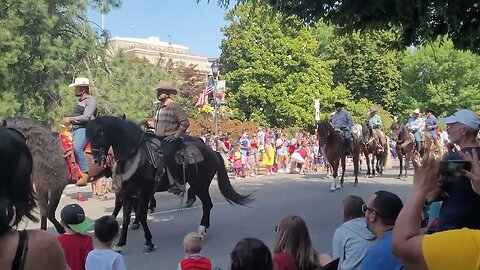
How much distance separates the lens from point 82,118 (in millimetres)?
11203

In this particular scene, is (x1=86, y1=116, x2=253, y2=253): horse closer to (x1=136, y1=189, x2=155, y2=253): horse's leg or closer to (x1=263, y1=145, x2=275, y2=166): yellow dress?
(x1=136, y1=189, x2=155, y2=253): horse's leg

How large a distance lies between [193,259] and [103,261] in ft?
2.88

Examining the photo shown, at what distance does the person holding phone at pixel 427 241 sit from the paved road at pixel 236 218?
250 inches

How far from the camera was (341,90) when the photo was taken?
2239 inches

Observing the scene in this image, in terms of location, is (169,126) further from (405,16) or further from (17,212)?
(17,212)

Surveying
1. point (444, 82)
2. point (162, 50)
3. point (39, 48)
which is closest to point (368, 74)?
point (444, 82)

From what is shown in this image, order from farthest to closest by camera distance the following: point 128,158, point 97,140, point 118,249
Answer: point 128,158, point 97,140, point 118,249

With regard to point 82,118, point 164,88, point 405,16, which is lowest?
point 82,118

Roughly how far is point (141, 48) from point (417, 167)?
100m

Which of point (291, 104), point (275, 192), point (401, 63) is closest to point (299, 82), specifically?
point (291, 104)

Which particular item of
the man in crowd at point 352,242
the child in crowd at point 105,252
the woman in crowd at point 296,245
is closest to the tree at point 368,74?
the child in crowd at point 105,252

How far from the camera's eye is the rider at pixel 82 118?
11281 millimetres

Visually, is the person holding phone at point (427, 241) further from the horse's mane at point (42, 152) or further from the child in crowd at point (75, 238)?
the horse's mane at point (42, 152)

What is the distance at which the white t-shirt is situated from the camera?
539 cm
